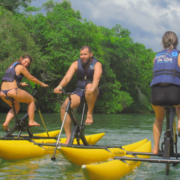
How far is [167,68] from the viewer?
4.43 meters

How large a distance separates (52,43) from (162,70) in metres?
29.9

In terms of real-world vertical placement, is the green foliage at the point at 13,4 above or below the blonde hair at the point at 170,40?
above

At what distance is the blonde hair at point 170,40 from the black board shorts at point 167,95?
56 cm

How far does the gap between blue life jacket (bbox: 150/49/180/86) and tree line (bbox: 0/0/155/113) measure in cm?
2090

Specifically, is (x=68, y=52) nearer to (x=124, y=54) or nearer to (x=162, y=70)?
(x=124, y=54)

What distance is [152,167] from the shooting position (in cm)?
546

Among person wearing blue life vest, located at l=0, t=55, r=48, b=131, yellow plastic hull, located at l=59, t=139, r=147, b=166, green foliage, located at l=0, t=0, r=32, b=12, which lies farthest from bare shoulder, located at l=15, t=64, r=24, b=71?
green foliage, located at l=0, t=0, r=32, b=12

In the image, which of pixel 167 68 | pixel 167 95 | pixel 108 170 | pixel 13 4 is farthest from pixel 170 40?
pixel 13 4

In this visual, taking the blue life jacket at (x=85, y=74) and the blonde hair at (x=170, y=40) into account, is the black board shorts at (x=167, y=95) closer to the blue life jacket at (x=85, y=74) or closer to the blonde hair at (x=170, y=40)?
the blonde hair at (x=170, y=40)

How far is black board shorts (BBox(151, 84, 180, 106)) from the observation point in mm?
4320

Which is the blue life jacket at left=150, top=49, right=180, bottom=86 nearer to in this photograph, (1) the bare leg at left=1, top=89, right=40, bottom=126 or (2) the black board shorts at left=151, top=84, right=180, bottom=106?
(2) the black board shorts at left=151, top=84, right=180, bottom=106

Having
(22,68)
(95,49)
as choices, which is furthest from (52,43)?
(22,68)

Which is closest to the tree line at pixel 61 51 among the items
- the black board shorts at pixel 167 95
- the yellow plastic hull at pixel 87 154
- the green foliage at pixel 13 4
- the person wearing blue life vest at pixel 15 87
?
the green foliage at pixel 13 4

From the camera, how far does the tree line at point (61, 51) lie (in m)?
27.5
